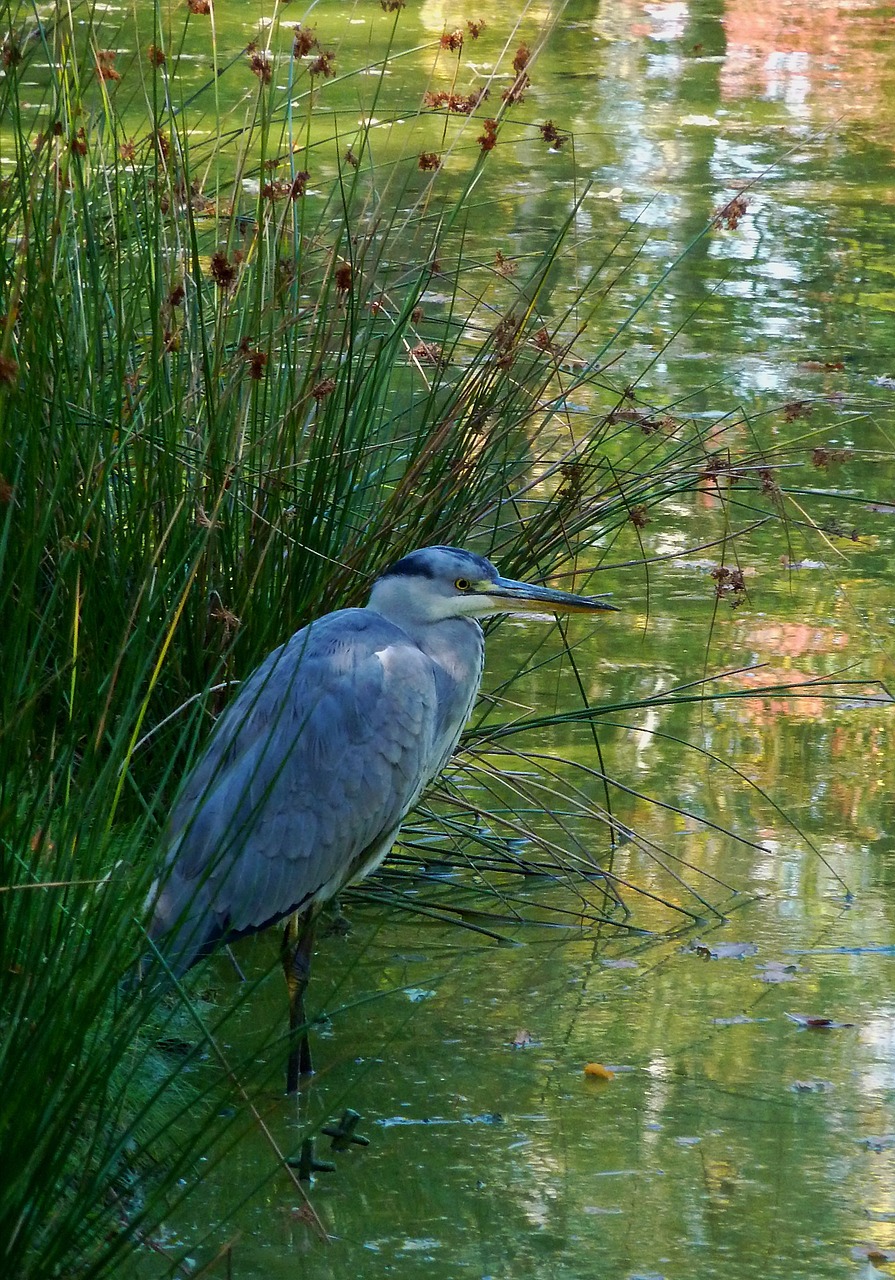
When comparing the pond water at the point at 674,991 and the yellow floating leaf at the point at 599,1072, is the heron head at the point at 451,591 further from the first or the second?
the yellow floating leaf at the point at 599,1072

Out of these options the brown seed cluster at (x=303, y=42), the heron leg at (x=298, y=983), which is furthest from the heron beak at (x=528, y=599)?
the brown seed cluster at (x=303, y=42)

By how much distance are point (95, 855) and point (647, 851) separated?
1941 millimetres

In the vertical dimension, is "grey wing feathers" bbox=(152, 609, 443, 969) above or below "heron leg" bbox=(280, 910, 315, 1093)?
above

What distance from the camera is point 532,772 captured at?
4312 mm

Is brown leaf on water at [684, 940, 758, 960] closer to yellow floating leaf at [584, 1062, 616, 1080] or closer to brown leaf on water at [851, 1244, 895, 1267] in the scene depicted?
yellow floating leaf at [584, 1062, 616, 1080]

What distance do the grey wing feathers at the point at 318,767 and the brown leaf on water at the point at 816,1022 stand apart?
2.77 ft

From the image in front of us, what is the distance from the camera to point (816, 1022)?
137 inches

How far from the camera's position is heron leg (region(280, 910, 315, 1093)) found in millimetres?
3250

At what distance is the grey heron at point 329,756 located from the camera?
3.24m

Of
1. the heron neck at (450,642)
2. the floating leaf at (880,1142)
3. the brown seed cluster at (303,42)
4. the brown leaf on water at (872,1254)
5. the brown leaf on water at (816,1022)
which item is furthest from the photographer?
the brown seed cluster at (303,42)

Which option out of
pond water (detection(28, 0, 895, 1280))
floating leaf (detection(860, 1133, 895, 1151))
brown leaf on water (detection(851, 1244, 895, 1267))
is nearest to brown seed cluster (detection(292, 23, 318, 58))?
pond water (detection(28, 0, 895, 1280))

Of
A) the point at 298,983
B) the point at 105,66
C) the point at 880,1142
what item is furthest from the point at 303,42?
the point at 880,1142

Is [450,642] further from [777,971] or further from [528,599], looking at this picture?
[777,971]

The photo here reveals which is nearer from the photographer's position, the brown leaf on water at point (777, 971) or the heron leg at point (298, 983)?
the heron leg at point (298, 983)
